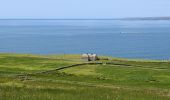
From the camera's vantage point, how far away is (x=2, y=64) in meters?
84.4

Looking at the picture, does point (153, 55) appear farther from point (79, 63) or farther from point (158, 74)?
point (158, 74)

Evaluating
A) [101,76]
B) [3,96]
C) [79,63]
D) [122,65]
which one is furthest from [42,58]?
[3,96]

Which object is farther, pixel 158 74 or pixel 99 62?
pixel 99 62

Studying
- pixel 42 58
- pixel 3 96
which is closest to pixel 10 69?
pixel 42 58

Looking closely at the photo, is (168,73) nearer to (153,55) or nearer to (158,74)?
(158,74)

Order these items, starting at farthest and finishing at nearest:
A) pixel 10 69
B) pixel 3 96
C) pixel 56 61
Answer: pixel 56 61
pixel 10 69
pixel 3 96

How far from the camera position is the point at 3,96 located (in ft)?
46.8

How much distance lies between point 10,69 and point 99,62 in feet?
65.3

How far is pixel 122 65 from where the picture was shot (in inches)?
3282

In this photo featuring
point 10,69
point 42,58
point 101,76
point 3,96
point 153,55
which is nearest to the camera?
point 3,96

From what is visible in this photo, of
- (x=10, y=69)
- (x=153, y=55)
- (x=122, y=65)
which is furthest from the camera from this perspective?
(x=153, y=55)

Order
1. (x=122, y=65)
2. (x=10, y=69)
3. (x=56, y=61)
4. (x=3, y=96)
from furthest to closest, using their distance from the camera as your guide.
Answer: (x=56, y=61)
(x=122, y=65)
(x=10, y=69)
(x=3, y=96)

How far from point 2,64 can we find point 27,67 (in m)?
6.65

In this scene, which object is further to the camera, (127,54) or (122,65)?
(127,54)
